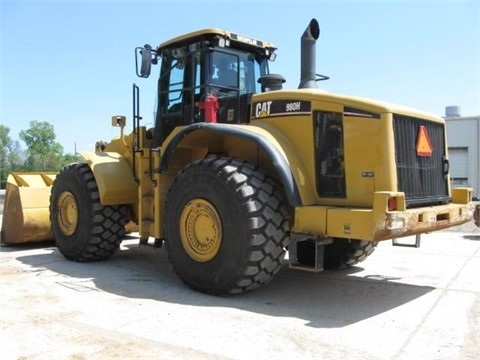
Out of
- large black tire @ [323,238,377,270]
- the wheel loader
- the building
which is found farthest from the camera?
the building

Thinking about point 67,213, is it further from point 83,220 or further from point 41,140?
point 41,140

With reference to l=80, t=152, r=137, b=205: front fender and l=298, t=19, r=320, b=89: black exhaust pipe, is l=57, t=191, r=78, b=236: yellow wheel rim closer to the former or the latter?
l=80, t=152, r=137, b=205: front fender

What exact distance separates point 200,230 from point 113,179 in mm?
2058

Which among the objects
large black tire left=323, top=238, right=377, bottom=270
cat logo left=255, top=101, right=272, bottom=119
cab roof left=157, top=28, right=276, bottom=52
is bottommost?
large black tire left=323, top=238, right=377, bottom=270

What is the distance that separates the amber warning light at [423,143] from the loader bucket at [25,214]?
5.97m

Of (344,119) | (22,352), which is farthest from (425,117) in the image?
(22,352)

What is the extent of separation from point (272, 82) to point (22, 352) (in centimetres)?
400

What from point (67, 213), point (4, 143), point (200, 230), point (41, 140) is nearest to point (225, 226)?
point (200, 230)

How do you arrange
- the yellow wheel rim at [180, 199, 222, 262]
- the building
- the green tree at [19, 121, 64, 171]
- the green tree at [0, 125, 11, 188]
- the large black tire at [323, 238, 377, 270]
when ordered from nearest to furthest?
the yellow wheel rim at [180, 199, 222, 262] < the large black tire at [323, 238, 377, 270] < the building < the green tree at [0, 125, 11, 188] < the green tree at [19, 121, 64, 171]

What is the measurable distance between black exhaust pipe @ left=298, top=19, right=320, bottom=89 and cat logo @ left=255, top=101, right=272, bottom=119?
51 cm

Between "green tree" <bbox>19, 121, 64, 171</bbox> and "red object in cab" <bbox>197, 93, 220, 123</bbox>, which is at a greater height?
"green tree" <bbox>19, 121, 64, 171</bbox>

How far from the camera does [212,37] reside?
21.4 ft

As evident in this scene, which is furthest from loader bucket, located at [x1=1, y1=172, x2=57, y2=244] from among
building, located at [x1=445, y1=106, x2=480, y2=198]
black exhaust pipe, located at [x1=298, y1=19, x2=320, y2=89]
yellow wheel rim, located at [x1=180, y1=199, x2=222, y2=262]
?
building, located at [x1=445, y1=106, x2=480, y2=198]

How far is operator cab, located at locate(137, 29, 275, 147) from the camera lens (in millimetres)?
6312
